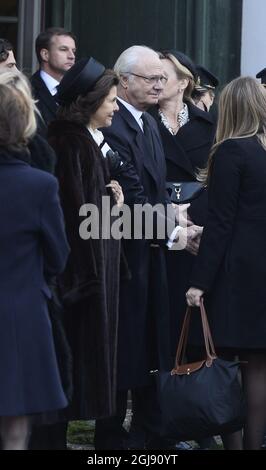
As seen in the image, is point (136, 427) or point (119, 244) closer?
point (119, 244)

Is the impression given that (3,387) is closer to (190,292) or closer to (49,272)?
(49,272)

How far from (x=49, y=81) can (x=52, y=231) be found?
2399 millimetres

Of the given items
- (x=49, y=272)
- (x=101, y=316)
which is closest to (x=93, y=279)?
(x=101, y=316)

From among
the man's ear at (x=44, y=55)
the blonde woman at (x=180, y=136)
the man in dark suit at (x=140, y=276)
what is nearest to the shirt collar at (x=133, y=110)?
the man in dark suit at (x=140, y=276)

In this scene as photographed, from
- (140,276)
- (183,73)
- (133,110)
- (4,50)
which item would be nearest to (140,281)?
(140,276)

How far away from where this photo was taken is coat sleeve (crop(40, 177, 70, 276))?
18.0ft

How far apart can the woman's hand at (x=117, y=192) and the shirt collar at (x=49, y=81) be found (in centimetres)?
122

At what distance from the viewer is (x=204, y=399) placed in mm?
6258

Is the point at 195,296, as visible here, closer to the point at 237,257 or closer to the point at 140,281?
the point at 237,257

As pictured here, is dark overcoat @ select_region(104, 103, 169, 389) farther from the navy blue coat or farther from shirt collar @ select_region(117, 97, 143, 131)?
the navy blue coat

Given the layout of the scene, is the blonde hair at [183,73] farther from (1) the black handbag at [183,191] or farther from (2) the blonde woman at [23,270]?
(2) the blonde woman at [23,270]

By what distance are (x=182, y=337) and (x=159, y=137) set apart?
1220 millimetres

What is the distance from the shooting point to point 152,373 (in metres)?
6.94

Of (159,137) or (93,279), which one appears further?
(159,137)
